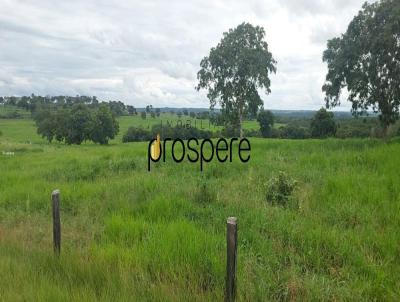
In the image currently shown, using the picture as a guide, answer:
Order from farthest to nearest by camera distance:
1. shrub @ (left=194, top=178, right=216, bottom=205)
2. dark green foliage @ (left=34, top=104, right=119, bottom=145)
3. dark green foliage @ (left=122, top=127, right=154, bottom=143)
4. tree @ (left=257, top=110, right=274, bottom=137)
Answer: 1. dark green foliage @ (left=122, top=127, right=154, bottom=143)
2. tree @ (left=257, top=110, right=274, bottom=137)
3. dark green foliage @ (left=34, top=104, right=119, bottom=145)
4. shrub @ (left=194, top=178, right=216, bottom=205)

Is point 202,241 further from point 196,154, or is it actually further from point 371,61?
point 371,61

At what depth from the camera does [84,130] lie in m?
69.0

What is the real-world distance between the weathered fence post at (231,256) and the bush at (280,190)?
14.2 ft

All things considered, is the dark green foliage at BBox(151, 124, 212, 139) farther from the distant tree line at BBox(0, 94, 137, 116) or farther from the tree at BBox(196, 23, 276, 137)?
the distant tree line at BBox(0, 94, 137, 116)

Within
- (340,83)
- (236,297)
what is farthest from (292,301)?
(340,83)

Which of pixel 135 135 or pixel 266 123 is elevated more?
pixel 266 123

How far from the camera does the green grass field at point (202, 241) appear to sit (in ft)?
15.5

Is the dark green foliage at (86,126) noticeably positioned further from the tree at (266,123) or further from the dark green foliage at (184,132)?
the tree at (266,123)

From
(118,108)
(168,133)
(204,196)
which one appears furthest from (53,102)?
(204,196)

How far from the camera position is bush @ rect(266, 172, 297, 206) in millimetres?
8539

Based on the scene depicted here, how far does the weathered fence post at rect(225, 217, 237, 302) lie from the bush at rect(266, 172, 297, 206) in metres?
4.32

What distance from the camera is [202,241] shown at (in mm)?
5773

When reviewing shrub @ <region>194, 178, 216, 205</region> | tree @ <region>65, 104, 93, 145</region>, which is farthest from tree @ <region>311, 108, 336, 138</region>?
shrub @ <region>194, 178, 216, 205</region>

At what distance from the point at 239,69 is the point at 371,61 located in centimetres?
1167
